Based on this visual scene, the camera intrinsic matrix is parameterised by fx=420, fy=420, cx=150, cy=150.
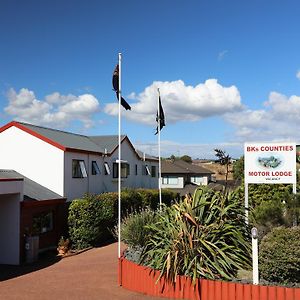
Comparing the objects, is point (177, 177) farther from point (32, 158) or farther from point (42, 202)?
point (42, 202)

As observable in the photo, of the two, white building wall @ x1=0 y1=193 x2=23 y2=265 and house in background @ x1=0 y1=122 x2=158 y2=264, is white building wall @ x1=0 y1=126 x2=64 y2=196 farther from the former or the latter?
white building wall @ x1=0 y1=193 x2=23 y2=265

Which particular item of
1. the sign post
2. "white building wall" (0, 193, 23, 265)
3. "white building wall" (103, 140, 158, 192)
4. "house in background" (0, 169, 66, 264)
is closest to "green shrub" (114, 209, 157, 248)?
the sign post

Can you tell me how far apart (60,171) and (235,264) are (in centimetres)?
1360

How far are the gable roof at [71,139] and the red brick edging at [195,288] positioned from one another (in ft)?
37.7

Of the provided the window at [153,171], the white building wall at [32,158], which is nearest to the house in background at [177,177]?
the window at [153,171]

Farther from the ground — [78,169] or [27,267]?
[78,169]

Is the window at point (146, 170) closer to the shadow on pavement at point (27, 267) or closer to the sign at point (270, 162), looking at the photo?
the shadow on pavement at point (27, 267)

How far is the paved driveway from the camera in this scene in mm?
11863

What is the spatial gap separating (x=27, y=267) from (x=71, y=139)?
1122 centimetres

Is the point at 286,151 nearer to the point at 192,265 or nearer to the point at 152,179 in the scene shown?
the point at 192,265

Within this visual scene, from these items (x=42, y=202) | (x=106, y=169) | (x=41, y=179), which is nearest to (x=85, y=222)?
(x=42, y=202)

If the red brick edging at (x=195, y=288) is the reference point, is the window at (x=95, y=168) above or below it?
above

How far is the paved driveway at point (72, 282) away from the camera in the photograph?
11863mm

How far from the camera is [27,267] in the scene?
1731 centimetres
